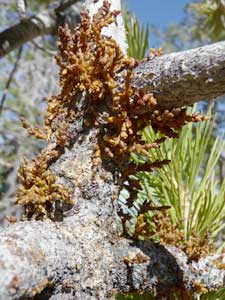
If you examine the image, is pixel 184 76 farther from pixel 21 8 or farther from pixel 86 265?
pixel 21 8

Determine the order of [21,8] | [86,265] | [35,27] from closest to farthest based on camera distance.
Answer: [86,265]
[21,8]
[35,27]

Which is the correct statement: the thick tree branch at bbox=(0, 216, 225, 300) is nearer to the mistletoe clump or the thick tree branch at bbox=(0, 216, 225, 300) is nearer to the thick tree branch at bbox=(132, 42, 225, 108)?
the mistletoe clump

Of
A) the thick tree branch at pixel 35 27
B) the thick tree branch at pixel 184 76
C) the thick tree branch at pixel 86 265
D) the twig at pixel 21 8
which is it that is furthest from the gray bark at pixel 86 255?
the thick tree branch at pixel 35 27

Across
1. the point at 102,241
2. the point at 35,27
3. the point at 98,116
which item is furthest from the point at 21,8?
the point at 102,241

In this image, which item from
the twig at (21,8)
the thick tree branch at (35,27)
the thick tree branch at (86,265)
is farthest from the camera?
the thick tree branch at (35,27)

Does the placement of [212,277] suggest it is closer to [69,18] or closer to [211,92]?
[211,92]

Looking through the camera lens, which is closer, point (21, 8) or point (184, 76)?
point (184, 76)

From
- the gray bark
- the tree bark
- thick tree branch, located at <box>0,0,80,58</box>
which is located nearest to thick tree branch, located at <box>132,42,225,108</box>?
the tree bark

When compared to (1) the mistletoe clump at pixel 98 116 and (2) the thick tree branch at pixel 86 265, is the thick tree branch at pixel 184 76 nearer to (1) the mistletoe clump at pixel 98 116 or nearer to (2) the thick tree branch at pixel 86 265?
(1) the mistletoe clump at pixel 98 116
